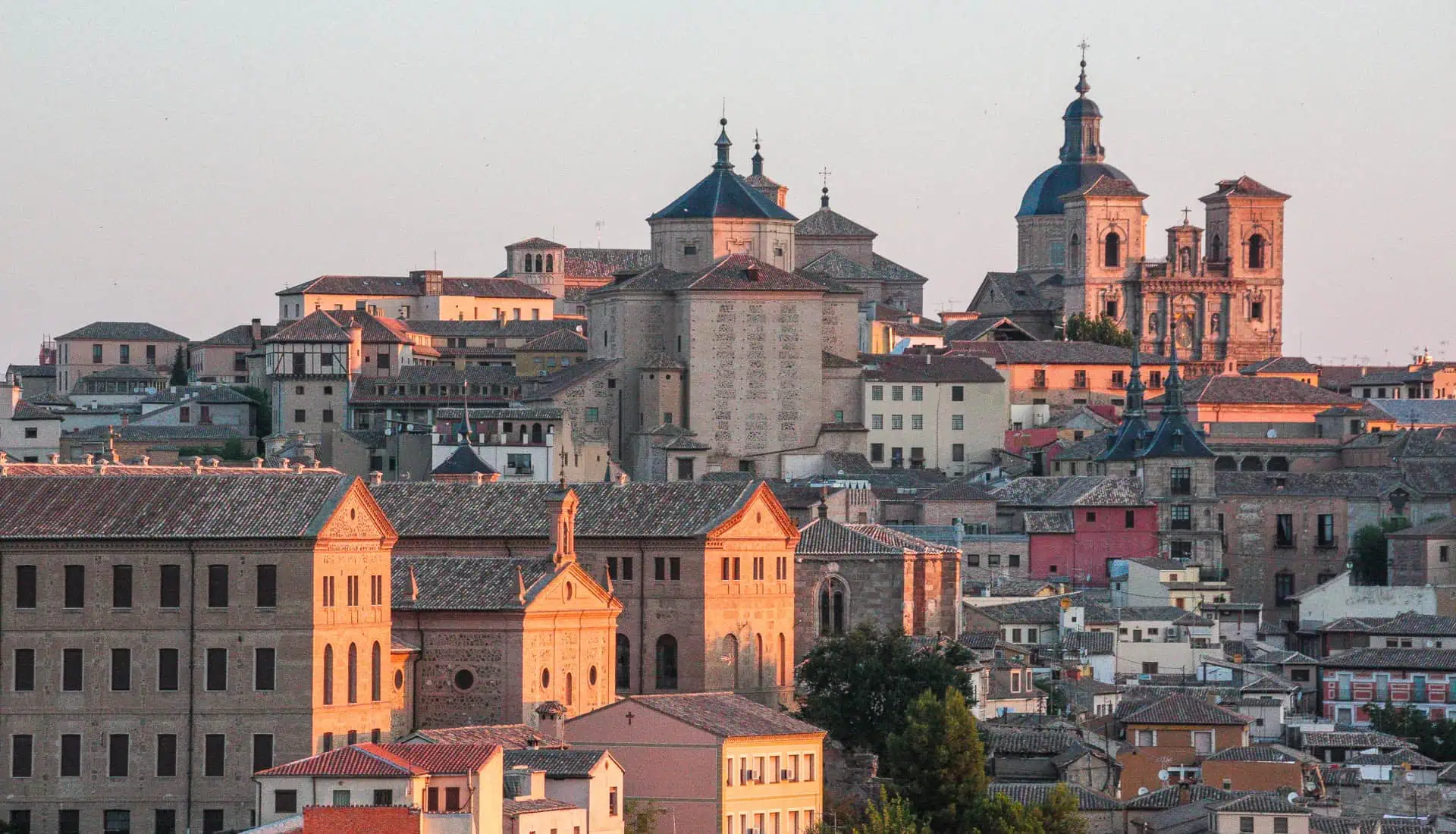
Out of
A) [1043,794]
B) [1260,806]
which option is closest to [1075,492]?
[1043,794]

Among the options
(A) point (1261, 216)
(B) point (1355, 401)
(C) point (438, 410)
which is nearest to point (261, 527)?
(C) point (438, 410)

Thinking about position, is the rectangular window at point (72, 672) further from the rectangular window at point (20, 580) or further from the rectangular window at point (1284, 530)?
the rectangular window at point (1284, 530)

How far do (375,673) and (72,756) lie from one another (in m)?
5.62

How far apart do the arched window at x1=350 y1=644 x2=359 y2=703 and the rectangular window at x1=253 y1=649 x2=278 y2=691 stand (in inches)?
66.2

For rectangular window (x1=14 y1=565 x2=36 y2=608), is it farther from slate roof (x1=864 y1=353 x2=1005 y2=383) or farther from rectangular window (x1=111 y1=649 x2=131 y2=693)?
slate roof (x1=864 y1=353 x2=1005 y2=383)

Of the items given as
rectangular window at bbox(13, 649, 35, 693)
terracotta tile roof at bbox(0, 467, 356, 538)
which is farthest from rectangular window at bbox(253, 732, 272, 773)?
rectangular window at bbox(13, 649, 35, 693)

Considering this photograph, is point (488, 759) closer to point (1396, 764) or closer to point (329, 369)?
point (1396, 764)

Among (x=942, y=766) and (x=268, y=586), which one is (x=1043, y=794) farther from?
(x=268, y=586)

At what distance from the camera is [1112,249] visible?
160 meters

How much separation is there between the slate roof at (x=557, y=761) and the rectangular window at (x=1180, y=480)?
50829mm

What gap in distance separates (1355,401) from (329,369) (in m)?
36.9

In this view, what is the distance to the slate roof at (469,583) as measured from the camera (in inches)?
2689

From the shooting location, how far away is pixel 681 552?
2990 inches

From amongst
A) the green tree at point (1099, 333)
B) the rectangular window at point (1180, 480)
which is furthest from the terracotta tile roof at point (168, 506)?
the green tree at point (1099, 333)
